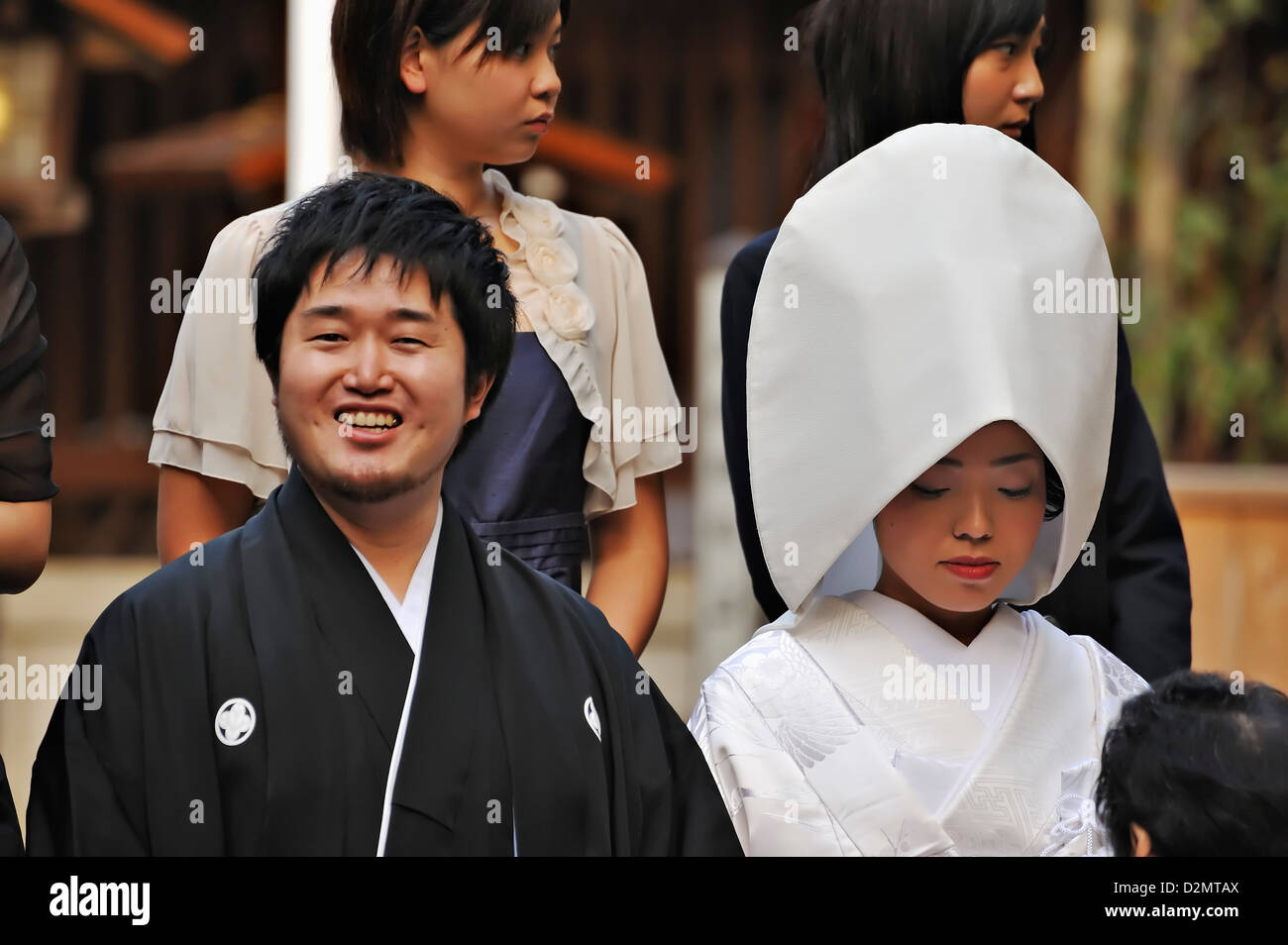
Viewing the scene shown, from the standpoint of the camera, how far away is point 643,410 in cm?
302

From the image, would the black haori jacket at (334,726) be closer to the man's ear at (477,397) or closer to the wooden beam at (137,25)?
the man's ear at (477,397)

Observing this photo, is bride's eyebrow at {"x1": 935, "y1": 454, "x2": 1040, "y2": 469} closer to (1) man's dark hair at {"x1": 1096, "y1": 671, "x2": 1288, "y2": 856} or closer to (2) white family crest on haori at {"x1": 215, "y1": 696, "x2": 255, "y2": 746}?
(1) man's dark hair at {"x1": 1096, "y1": 671, "x2": 1288, "y2": 856}

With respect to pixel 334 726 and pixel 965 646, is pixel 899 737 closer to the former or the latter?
pixel 965 646

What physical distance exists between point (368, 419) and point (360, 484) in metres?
0.09

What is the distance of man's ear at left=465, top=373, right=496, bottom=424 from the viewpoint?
2.46m

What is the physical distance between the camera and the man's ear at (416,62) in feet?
9.27

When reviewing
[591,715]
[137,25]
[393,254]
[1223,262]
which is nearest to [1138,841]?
[591,715]

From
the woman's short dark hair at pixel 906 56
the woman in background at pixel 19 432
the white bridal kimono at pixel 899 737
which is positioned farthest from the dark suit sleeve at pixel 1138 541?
the woman in background at pixel 19 432

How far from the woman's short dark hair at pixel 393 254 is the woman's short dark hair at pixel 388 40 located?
388 mm

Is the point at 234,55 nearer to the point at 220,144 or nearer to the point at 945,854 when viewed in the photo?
the point at 220,144

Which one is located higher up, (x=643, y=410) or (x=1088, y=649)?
(x=643, y=410)

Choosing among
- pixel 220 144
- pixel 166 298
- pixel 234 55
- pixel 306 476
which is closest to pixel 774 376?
pixel 306 476

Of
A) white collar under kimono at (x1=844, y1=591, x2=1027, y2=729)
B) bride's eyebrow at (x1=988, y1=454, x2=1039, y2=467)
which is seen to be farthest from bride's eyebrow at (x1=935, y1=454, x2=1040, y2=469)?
white collar under kimono at (x1=844, y1=591, x2=1027, y2=729)
